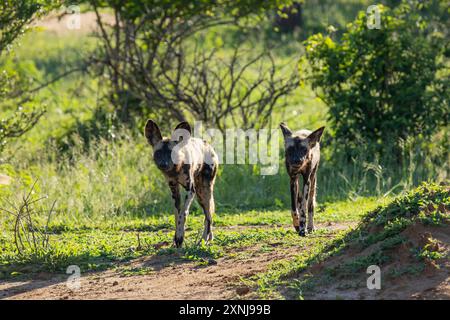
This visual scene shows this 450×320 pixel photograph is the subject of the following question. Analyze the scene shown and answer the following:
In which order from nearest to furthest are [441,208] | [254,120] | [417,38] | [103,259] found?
1. [441,208]
2. [103,259]
3. [417,38]
4. [254,120]

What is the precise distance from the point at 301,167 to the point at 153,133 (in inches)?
59.6

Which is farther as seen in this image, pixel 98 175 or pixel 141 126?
pixel 141 126

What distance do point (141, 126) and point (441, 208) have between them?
8.13 m

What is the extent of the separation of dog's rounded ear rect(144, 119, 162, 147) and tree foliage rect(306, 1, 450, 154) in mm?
5172

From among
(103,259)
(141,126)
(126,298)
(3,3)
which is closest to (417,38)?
(141,126)

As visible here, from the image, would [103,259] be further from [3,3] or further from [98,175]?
[3,3]

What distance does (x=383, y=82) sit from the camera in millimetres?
12758

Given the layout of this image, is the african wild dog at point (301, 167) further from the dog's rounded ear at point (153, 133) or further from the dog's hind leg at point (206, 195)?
the dog's rounded ear at point (153, 133)

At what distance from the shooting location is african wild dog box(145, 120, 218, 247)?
7730 mm

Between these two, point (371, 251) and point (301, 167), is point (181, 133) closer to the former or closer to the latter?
point (301, 167)

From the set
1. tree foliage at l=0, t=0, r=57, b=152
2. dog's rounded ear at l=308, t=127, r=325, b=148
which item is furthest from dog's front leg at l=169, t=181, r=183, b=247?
tree foliage at l=0, t=0, r=57, b=152
